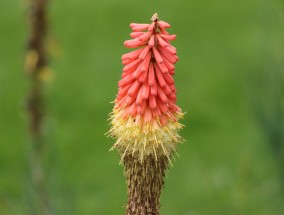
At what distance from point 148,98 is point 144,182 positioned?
270 millimetres

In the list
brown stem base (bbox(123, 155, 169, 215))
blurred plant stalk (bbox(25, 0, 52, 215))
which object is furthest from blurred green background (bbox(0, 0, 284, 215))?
brown stem base (bbox(123, 155, 169, 215))

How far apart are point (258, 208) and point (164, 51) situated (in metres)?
5.26

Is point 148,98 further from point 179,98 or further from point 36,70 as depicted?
point 179,98

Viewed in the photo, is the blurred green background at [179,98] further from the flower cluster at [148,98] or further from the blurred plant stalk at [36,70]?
the flower cluster at [148,98]

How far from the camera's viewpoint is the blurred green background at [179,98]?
711 cm

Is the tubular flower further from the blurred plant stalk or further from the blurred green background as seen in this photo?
the blurred plant stalk

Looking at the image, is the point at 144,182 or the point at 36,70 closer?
the point at 144,182

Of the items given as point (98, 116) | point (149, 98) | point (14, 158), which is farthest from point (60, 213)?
point (98, 116)

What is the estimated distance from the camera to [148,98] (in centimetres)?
261

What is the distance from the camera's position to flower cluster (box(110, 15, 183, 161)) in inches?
101

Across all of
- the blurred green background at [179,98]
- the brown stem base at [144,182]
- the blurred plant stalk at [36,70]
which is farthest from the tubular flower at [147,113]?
the blurred plant stalk at [36,70]

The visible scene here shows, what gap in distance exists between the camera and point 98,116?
Result: 31.3ft

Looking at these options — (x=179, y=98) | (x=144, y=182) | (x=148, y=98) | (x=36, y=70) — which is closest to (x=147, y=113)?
(x=148, y=98)

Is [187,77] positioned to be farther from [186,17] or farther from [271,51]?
[271,51]
